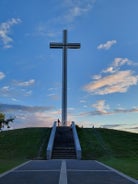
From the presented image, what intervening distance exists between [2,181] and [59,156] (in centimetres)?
1648

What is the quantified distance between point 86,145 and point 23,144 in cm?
570

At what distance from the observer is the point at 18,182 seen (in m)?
12.7

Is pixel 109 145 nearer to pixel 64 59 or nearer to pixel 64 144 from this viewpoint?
pixel 64 144

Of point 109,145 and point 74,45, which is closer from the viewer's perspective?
point 109,145

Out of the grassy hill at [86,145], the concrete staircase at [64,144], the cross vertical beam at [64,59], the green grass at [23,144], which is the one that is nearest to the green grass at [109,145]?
the grassy hill at [86,145]

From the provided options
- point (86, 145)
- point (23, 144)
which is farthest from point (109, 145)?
point (23, 144)

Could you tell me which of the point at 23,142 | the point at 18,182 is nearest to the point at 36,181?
the point at 18,182

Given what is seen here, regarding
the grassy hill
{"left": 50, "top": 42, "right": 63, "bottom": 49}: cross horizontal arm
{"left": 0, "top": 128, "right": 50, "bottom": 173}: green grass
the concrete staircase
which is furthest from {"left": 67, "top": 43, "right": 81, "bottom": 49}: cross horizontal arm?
{"left": 0, "top": 128, "right": 50, "bottom": 173}: green grass

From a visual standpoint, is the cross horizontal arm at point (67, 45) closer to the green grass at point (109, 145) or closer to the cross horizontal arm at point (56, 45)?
the cross horizontal arm at point (56, 45)

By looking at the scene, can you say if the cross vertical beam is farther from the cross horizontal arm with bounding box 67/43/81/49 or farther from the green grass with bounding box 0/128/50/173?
the green grass with bounding box 0/128/50/173

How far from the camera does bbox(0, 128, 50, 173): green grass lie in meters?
28.9

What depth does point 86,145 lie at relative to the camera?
32.4 meters

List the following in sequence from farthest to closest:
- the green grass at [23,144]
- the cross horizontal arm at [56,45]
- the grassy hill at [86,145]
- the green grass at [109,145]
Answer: the cross horizontal arm at [56,45] → the green grass at [23,144] → the grassy hill at [86,145] → the green grass at [109,145]

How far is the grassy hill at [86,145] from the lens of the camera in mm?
28484
